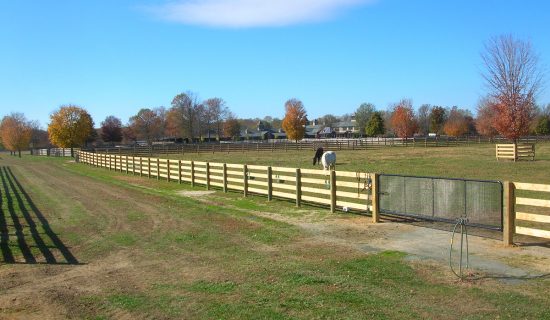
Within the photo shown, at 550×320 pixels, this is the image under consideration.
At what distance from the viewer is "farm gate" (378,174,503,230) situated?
895 centimetres

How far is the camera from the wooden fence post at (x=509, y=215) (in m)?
8.46

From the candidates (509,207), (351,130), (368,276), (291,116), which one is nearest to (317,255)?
(368,276)

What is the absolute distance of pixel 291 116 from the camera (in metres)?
89.2

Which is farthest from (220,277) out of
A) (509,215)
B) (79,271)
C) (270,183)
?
(270,183)

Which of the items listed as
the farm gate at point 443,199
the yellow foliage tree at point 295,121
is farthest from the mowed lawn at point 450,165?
the yellow foliage tree at point 295,121

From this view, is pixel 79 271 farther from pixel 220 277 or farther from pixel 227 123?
pixel 227 123

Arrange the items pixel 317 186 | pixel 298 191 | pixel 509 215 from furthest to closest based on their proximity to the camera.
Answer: pixel 317 186, pixel 298 191, pixel 509 215

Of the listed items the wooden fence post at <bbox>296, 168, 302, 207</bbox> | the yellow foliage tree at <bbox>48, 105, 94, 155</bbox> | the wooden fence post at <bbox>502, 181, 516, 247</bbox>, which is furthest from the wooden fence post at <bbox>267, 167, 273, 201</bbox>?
the yellow foliage tree at <bbox>48, 105, 94, 155</bbox>

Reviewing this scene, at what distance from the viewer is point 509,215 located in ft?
27.8

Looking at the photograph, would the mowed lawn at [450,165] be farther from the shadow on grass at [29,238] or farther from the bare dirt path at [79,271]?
the shadow on grass at [29,238]

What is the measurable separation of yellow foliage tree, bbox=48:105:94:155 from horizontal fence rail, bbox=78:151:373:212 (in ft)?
114

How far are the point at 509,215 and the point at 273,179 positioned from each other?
8.37 meters

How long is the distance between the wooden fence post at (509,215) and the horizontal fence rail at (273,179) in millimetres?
3446

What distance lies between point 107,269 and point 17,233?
412 centimetres
